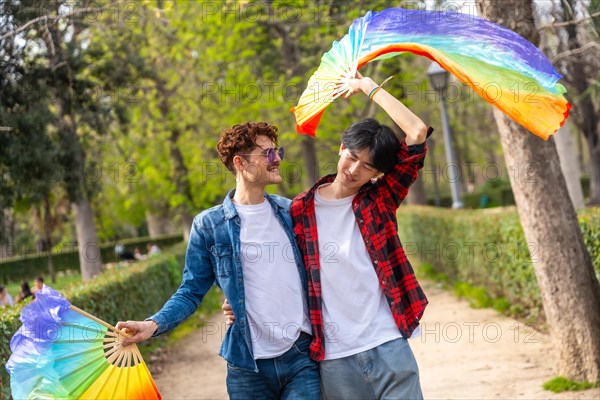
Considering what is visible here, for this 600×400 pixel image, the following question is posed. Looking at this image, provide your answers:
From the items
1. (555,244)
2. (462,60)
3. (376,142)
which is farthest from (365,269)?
(555,244)

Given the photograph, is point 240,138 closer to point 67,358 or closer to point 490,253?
point 67,358

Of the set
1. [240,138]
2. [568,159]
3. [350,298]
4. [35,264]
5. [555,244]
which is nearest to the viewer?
[350,298]

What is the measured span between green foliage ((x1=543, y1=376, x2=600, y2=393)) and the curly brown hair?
13.5 feet

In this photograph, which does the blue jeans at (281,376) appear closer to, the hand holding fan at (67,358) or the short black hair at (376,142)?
the hand holding fan at (67,358)

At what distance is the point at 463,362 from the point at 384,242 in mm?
5524

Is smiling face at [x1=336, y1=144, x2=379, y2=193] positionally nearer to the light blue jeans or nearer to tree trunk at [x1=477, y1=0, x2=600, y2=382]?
the light blue jeans

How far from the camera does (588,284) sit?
22.4 ft

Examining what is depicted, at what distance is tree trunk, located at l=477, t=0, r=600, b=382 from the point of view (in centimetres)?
680

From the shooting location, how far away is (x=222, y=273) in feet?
12.8

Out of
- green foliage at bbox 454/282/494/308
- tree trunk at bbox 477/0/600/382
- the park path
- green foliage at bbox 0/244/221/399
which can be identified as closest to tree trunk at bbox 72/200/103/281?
green foliage at bbox 0/244/221/399

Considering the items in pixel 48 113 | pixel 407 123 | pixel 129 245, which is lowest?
pixel 129 245

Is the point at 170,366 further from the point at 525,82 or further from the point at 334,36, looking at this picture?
the point at 334,36

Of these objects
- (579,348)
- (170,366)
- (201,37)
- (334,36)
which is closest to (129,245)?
(201,37)

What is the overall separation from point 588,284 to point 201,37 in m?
15.6
